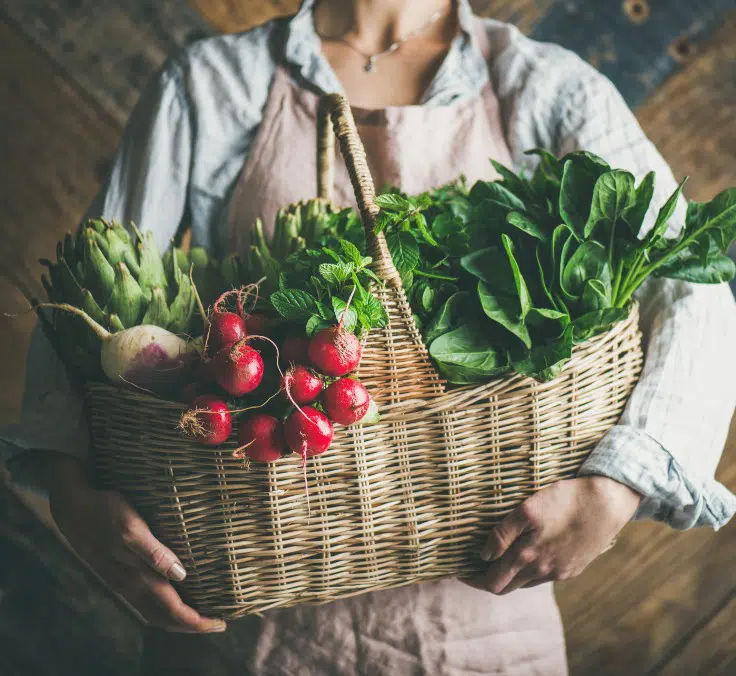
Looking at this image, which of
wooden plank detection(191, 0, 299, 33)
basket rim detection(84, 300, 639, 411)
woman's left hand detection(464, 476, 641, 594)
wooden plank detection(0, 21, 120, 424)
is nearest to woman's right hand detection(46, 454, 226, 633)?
basket rim detection(84, 300, 639, 411)

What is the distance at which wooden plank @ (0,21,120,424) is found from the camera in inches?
50.4

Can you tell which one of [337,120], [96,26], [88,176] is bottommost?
[88,176]

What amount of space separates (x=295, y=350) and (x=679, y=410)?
462 mm

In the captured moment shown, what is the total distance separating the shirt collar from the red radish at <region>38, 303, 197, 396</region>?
20.7 inches

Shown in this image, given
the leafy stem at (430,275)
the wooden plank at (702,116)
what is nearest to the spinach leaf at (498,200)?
the leafy stem at (430,275)

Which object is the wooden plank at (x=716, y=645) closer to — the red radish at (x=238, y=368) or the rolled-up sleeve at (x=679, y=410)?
the rolled-up sleeve at (x=679, y=410)

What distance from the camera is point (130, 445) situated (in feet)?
2.09

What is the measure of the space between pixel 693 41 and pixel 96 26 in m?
1.19

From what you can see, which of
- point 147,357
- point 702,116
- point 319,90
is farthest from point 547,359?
point 702,116

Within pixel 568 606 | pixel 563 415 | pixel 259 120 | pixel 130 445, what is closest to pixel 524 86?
pixel 259 120

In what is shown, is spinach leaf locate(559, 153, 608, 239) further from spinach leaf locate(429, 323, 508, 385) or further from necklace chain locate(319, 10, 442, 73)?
necklace chain locate(319, 10, 442, 73)

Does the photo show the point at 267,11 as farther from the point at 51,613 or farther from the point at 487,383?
the point at 51,613

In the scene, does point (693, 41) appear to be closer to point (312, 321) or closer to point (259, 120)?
point (259, 120)

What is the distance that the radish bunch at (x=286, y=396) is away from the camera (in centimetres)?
53
